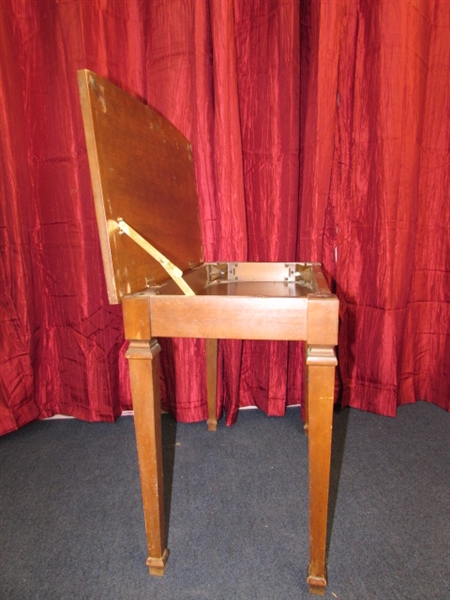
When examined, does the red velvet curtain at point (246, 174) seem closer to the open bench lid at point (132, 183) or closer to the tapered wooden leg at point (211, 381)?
the tapered wooden leg at point (211, 381)

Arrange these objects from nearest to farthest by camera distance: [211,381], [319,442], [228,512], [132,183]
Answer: [319,442] < [132,183] < [228,512] < [211,381]

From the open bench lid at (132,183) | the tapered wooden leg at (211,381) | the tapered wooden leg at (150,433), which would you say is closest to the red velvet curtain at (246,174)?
the tapered wooden leg at (211,381)

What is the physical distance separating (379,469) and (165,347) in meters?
0.81

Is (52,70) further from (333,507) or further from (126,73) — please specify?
(333,507)

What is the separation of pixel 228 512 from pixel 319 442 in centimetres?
43

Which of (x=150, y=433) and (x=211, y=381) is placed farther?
(x=211, y=381)

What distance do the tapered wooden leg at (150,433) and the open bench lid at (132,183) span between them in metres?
0.12

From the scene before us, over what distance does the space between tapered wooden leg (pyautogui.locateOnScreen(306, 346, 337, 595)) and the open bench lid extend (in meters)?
0.40

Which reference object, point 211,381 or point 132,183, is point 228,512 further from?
point 132,183

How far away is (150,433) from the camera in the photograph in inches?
29.5

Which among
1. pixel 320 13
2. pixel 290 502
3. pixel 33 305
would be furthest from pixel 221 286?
pixel 320 13

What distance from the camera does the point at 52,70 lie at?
127 centimetres

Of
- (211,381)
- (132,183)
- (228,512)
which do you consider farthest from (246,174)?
(228,512)

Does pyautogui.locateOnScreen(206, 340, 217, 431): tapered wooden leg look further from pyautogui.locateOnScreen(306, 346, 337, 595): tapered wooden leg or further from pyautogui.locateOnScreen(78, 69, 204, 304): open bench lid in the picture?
pyautogui.locateOnScreen(306, 346, 337, 595): tapered wooden leg
